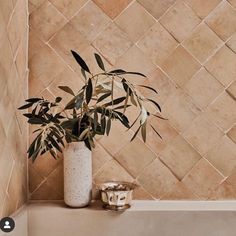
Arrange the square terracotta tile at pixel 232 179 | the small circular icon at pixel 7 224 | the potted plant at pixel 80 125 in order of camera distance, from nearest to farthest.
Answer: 1. the small circular icon at pixel 7 224
2. the potted plant at pixel 80 125
3. the square terracotta tile at pixel 232 179

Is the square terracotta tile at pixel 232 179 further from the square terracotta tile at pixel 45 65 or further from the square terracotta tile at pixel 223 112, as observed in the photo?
the square terracotta tile at pixel 45 65

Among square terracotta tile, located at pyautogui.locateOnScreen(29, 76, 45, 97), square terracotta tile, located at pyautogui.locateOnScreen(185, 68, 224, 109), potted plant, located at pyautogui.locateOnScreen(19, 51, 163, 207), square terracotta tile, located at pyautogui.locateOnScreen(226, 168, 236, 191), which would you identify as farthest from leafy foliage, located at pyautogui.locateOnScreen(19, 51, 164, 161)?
square terracotta tile, located at pyautogui.locateOnScreen(226, 168, 236, 191)

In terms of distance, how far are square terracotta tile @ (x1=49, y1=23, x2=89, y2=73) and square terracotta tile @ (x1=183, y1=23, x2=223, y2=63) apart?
1.12ft

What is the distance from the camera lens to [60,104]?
3.82 feet

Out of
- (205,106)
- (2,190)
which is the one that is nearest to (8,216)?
(2,190)

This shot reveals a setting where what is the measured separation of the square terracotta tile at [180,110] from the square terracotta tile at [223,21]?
237 millimetres

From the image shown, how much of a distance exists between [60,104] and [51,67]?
0.13 meters

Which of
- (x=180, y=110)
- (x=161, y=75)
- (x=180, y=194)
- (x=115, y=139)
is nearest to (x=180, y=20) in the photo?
(x=161, y=75)

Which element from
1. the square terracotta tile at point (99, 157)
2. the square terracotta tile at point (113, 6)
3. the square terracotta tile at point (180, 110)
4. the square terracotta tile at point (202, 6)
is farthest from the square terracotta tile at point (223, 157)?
the square terracotta tile at point (113, 6)

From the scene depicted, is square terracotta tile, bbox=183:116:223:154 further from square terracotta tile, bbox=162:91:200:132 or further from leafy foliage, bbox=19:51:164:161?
leafy foliage, bbox=19:51:164:161

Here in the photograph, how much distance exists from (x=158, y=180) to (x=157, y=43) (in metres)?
0.45

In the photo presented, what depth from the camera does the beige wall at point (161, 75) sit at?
116cm

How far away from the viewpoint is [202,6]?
1.17 m

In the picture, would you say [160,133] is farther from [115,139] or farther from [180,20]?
[180,20]
